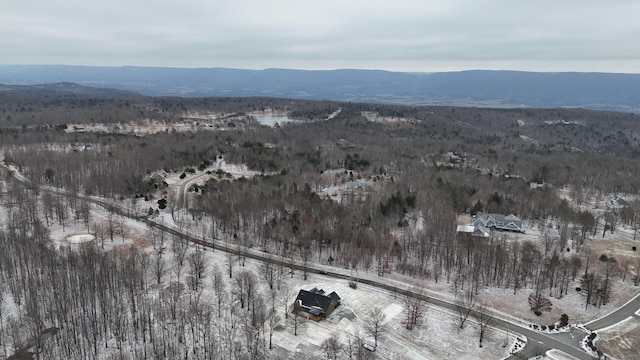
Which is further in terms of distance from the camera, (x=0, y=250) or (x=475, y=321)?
(x=0, y=250)

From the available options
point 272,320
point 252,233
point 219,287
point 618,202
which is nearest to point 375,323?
point 272,320

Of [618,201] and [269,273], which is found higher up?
[618,201]

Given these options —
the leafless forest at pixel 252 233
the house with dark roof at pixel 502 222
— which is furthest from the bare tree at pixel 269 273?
the house with dark roof at pixel 502 222

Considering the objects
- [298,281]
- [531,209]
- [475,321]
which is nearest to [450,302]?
[475,321]

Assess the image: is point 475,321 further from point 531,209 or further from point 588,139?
point 588,139

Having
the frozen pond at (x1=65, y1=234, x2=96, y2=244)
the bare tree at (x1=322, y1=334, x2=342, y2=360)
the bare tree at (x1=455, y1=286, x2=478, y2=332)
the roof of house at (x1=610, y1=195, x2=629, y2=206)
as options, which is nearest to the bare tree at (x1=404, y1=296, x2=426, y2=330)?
the bare tree at (x1=455, y1=286, x2=478, y2=332)

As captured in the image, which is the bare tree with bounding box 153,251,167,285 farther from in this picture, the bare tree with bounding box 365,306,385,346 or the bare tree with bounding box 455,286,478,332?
the bare tree with bounding box 455,286,478,332

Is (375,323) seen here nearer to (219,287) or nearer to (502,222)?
(219,287)
